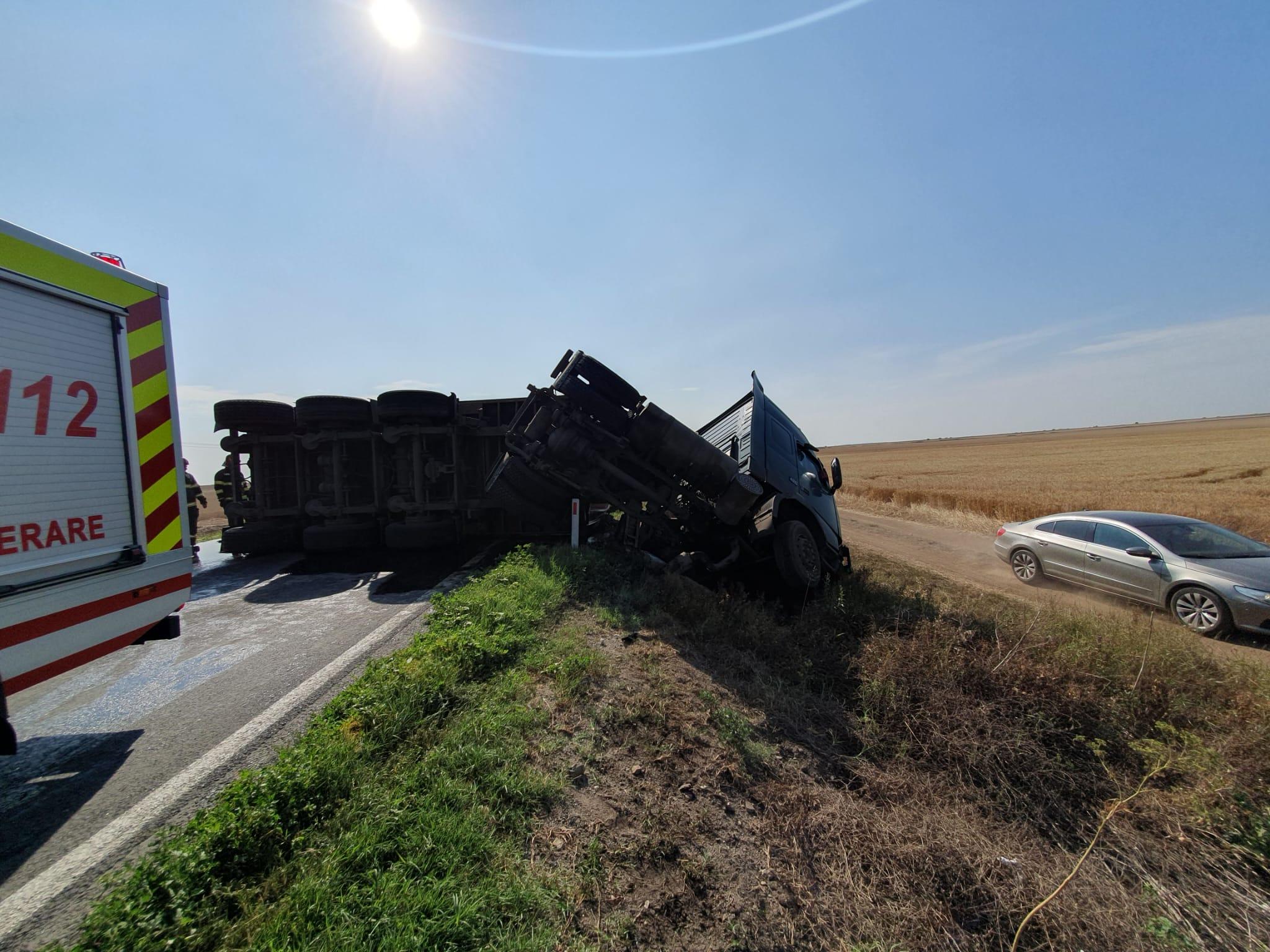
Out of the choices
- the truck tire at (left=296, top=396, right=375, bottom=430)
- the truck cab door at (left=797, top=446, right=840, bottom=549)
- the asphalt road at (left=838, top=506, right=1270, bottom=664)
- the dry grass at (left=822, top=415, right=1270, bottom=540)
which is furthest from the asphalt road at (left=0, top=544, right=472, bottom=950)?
the dry grass at (left=822, top=415, right=1270, bottom=540)

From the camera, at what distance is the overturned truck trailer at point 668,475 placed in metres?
5.20

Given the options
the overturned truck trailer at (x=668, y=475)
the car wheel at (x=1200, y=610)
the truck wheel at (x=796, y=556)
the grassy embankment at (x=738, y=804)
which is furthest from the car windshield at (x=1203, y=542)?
the truck wheel at (x=796, y=556)

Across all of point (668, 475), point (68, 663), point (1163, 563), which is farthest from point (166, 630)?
point (1163, 563)

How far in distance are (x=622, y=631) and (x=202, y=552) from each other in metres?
8.46

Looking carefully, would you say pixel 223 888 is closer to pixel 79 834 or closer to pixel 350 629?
pixel 79 834

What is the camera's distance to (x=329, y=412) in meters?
8.20

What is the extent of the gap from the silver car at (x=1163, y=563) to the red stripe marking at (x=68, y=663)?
418 inches

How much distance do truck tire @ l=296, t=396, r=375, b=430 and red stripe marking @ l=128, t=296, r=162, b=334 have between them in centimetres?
533

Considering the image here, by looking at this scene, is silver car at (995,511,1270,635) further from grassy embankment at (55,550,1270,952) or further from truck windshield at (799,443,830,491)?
truck windshield at (799,443,830,491)

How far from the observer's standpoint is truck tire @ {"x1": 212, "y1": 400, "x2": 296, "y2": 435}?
8156 mm

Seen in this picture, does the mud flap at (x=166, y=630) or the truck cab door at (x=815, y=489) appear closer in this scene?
the mud flap at (x=166, y=630)

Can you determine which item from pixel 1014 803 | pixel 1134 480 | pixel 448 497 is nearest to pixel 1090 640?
pixel 1014 803

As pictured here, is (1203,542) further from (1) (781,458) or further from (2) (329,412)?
(2) (329,412)

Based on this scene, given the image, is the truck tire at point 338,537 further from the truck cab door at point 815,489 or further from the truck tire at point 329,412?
the truck cab door at point 815,489
